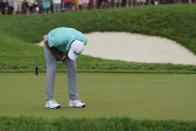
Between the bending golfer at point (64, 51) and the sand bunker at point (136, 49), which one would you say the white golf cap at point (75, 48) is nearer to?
the bending golfer at point (64, 51)

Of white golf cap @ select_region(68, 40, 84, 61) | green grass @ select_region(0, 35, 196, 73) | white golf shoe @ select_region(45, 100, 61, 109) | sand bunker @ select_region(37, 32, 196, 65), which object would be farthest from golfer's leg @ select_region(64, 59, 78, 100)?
sand bunker @ select_region(37, 32, 196, 65)

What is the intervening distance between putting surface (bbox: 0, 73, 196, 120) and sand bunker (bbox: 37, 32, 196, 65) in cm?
974

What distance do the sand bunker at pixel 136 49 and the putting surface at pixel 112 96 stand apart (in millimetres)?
9735

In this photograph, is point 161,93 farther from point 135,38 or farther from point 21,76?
point 135,38

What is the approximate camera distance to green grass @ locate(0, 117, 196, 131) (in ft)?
26.0

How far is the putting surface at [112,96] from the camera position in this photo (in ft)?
30.2

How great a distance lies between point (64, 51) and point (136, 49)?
16.9 m

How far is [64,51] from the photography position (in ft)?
32.1

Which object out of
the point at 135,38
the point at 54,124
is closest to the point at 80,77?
the point at 54,124

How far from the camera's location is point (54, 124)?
8094 mm

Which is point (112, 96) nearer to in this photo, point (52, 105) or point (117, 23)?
point (52, 105)

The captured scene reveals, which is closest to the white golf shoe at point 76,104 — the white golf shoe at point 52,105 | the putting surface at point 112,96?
the putting surface at point 112,96

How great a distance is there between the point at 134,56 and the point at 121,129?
18.3 meters

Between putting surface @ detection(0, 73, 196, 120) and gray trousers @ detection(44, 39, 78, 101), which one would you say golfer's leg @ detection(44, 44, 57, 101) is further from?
putting surface @ detection(0, 73, 196, 120)
